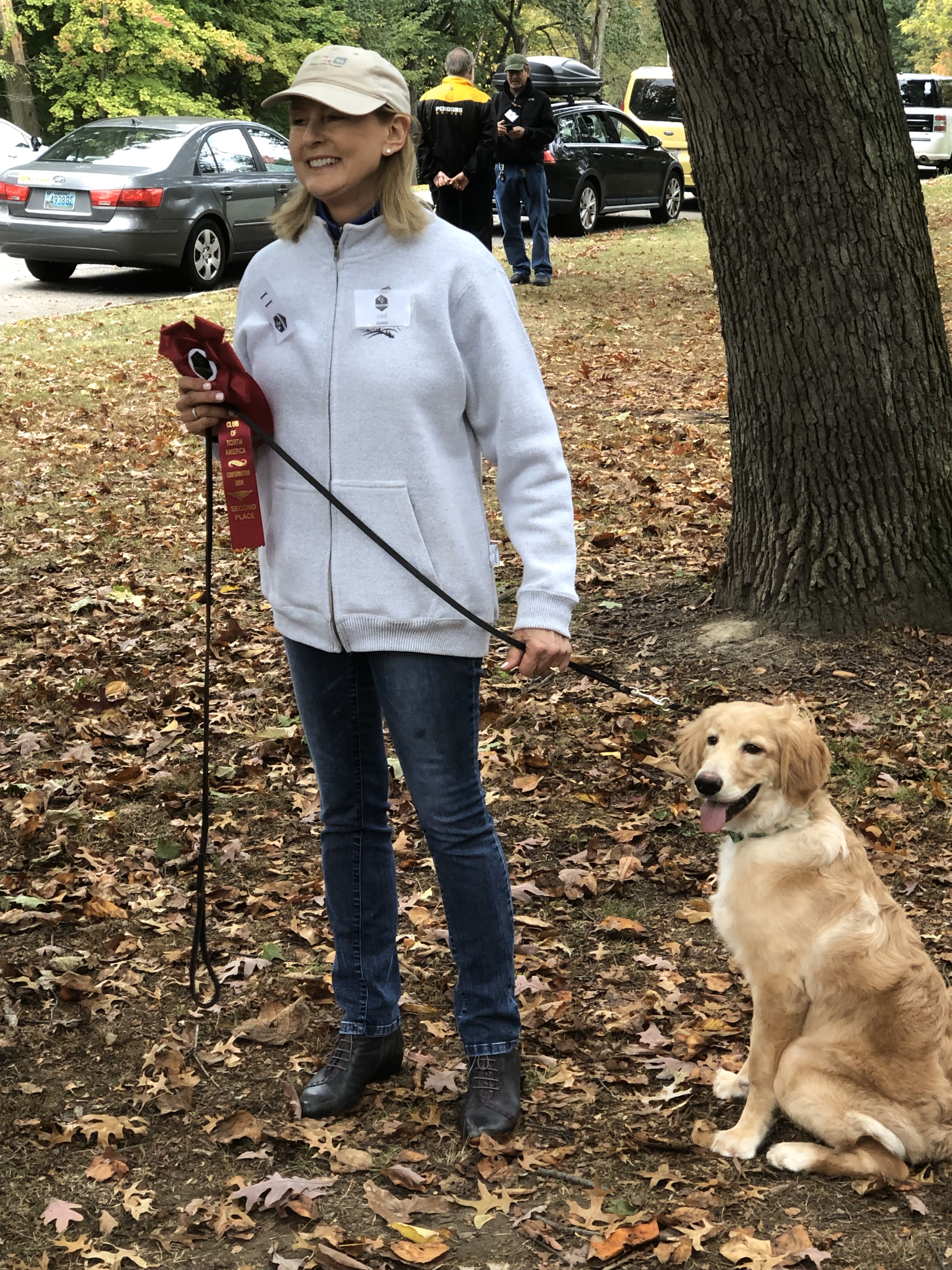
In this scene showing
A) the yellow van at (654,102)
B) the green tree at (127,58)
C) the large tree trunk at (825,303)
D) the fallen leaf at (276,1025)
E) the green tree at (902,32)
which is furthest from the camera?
the green tree at (902,32)

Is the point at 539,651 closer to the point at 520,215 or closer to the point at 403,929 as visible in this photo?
the point at 403,929

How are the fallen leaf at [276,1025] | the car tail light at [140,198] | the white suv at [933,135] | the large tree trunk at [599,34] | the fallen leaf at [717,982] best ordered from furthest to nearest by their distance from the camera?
the large tree trunk at [599,34]
the white suv at [933,135]
the car tail light at [140,198]
the fallen leaf at [717,982]
the fallen leaf at [276,1025]

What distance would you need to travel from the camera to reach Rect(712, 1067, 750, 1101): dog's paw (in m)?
3.32

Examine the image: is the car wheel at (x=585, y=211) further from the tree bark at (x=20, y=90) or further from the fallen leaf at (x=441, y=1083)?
the fallen leaf at (x=441, y=1083)

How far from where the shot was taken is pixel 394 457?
2.86 meters

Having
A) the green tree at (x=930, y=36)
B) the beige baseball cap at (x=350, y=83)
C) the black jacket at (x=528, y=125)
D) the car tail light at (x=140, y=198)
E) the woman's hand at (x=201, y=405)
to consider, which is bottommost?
the woman's hand at (x=201, y=405)

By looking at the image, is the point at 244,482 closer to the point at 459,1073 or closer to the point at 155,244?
the point at 459,1073

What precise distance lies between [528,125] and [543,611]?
1168 centimetres

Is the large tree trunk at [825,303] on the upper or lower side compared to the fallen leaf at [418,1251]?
upper

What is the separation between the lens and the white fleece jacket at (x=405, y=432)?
2828 mm

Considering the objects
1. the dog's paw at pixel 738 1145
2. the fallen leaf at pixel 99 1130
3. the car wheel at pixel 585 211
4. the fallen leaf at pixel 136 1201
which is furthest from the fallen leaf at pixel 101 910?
the car wheel at pixel 585 211

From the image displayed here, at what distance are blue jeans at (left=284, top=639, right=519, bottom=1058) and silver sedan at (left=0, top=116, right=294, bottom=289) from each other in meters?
11.5

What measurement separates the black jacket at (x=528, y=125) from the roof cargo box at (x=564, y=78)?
11912mm

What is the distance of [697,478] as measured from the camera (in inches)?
312
